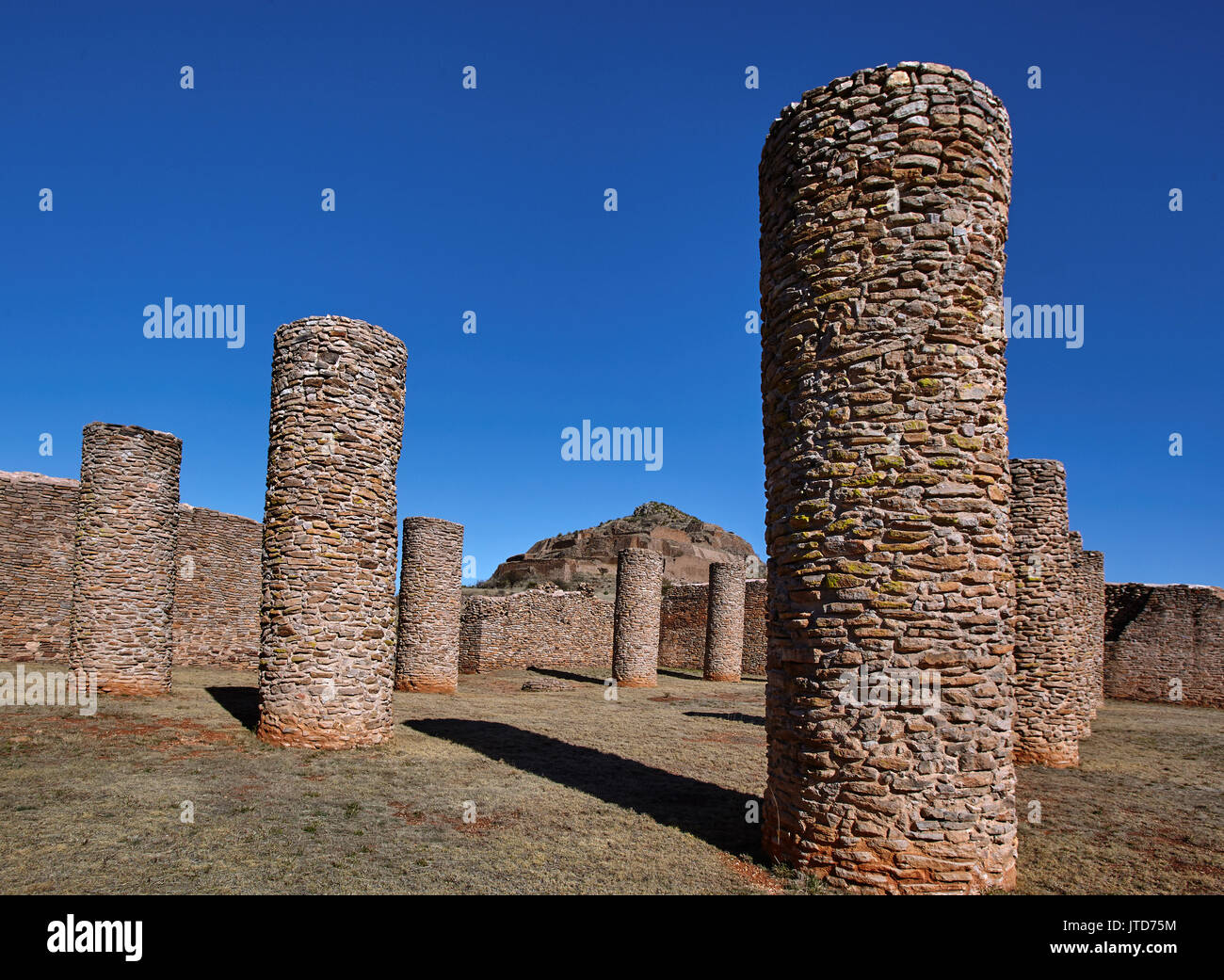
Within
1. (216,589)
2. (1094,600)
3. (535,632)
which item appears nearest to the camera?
(1094,600)

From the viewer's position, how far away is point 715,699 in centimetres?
1866

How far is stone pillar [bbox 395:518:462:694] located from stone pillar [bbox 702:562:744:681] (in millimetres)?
10611

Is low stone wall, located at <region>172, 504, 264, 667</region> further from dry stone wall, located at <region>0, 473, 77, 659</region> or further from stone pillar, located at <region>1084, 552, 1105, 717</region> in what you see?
stone pillar, located at <region>1084, 552, 1105, 717</region>

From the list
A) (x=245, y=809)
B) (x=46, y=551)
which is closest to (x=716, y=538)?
(x=46, y=551)

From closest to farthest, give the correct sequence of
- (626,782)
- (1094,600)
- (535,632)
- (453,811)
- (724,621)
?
(453,811)
(626,782)
(1094,600)
(724,621)
(535,632)

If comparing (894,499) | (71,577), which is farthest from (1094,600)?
(71,577)

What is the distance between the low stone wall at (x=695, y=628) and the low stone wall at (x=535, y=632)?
10.6 feet

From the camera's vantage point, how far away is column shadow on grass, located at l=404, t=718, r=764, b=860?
6184mm

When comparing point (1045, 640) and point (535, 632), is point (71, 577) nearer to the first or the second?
point (535, 632)

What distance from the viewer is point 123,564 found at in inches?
479

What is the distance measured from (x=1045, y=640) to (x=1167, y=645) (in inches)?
614

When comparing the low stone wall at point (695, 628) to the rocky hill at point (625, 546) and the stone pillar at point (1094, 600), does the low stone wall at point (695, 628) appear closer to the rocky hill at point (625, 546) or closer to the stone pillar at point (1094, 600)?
the rocky hill at point (625, 546)

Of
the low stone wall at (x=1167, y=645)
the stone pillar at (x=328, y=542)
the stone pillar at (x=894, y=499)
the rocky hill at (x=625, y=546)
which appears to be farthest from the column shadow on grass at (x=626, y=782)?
the rocky hill at (x=625, y=546)

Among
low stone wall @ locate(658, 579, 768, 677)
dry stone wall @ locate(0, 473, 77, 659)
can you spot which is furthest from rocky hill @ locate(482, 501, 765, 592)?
dry stone wall @ locate(0, 473, 77, 659)
